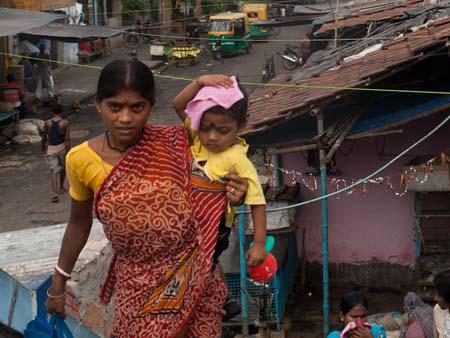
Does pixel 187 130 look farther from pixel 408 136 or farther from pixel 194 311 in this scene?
pixel 408 136

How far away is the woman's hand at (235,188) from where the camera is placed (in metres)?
2.51

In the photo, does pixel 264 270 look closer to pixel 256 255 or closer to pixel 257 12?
pixel 256 255

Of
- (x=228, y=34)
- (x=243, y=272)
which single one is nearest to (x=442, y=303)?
(x=243, y=272)

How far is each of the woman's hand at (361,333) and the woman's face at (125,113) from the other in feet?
8.17

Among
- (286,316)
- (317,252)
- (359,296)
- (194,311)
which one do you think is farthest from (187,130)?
(317,252)

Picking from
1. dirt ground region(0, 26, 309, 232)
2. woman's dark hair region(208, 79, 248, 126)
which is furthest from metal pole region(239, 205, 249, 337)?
woman's dark hair region(208, 79, 248, 126)

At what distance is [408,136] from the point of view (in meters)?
9.20

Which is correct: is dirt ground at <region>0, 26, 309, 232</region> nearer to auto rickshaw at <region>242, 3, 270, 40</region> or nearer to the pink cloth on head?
auto rickshaw at <region>242, 3, 270, 40</region>

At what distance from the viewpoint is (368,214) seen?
9.66 meters

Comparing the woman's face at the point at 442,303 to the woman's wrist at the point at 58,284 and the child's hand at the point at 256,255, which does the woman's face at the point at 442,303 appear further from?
the woman's wrist at the point at 58,284

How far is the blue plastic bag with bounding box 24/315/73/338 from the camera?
2.80 m

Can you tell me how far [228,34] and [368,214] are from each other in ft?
72.4

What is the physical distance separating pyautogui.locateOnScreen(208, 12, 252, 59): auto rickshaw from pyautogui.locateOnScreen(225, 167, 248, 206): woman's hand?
27076mm

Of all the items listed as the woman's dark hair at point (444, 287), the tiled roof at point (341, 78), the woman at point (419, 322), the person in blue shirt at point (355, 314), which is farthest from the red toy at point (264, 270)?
the tiled roof at point (341, 78)
